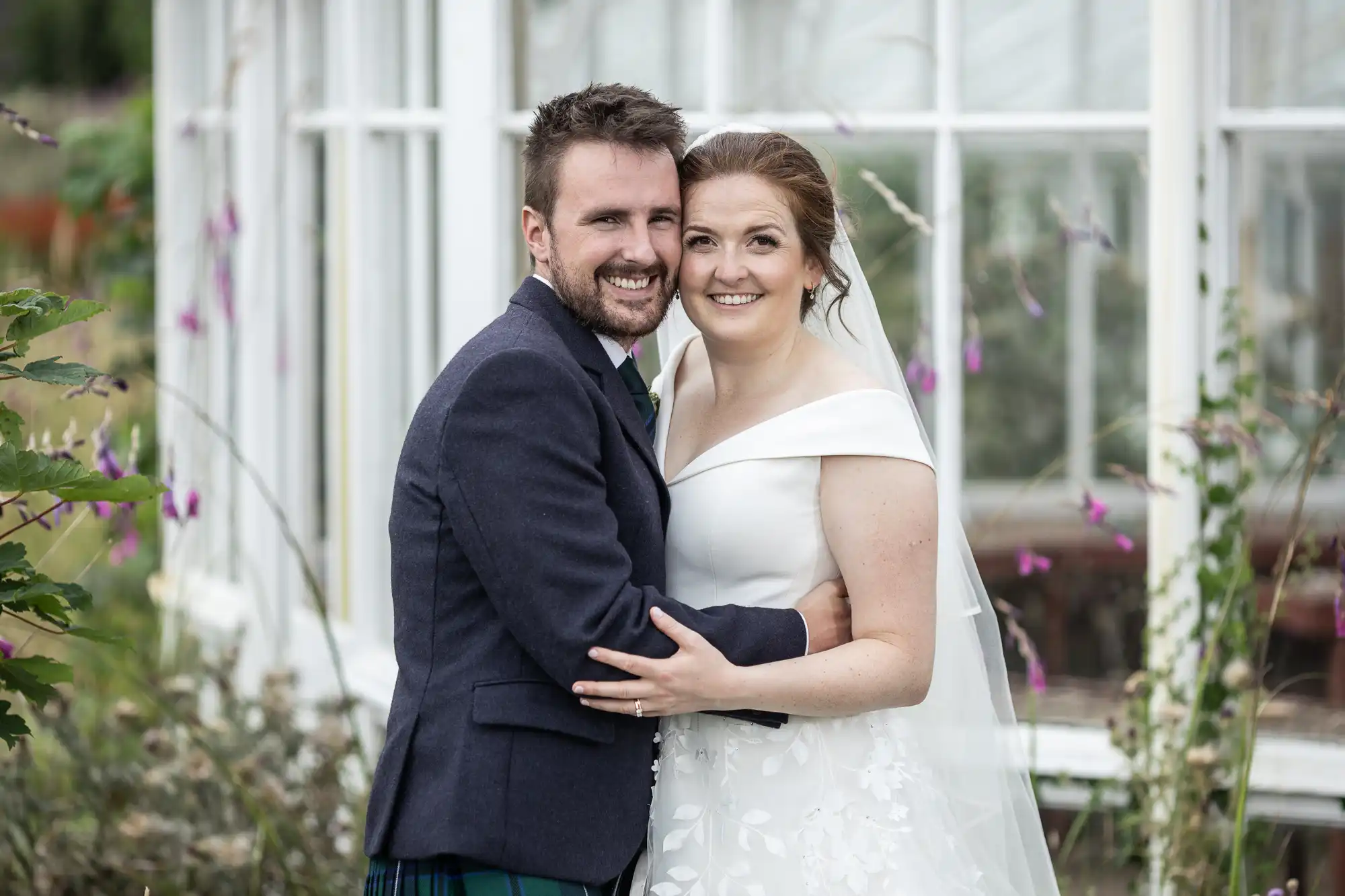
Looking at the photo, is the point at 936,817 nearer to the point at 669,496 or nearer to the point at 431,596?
the point at 669,496

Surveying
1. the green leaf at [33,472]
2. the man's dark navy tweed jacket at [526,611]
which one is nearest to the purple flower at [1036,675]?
the man's dark navy tweed jacket at [526,611]

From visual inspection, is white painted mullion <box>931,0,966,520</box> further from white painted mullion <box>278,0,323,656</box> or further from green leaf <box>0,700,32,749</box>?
white painted mullion <box>278,0,323,656</box>

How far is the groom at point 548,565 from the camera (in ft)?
6.69

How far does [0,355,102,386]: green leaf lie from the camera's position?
207 centimetres

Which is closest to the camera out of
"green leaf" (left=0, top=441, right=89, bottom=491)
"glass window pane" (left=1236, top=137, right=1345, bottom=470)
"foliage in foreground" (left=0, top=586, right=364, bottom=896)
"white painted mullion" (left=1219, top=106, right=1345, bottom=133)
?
"green leaf" (left=0, top=441, right=89, bottom=491)

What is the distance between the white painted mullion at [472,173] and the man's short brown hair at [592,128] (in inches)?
53.3

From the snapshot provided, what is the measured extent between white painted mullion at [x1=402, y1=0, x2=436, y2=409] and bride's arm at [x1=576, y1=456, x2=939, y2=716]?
193cm

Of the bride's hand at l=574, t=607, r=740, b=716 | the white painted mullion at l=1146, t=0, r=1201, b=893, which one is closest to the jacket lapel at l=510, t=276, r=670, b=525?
the bride's hand at l=574, t=607, r=740, b=716

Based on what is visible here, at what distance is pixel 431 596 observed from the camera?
7.06 ft

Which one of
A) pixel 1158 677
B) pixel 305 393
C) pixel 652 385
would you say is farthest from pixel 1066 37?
pixel 652 385

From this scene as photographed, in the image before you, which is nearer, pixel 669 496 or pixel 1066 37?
pixel 669 496

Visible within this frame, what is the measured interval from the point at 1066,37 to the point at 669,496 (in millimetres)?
4834

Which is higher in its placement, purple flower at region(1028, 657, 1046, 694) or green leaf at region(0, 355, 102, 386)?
green leaf at region(0, 355, 102, 386)

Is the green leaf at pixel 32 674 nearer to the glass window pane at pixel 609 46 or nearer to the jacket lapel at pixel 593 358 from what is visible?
the jacket lapel at pixel 593 358
